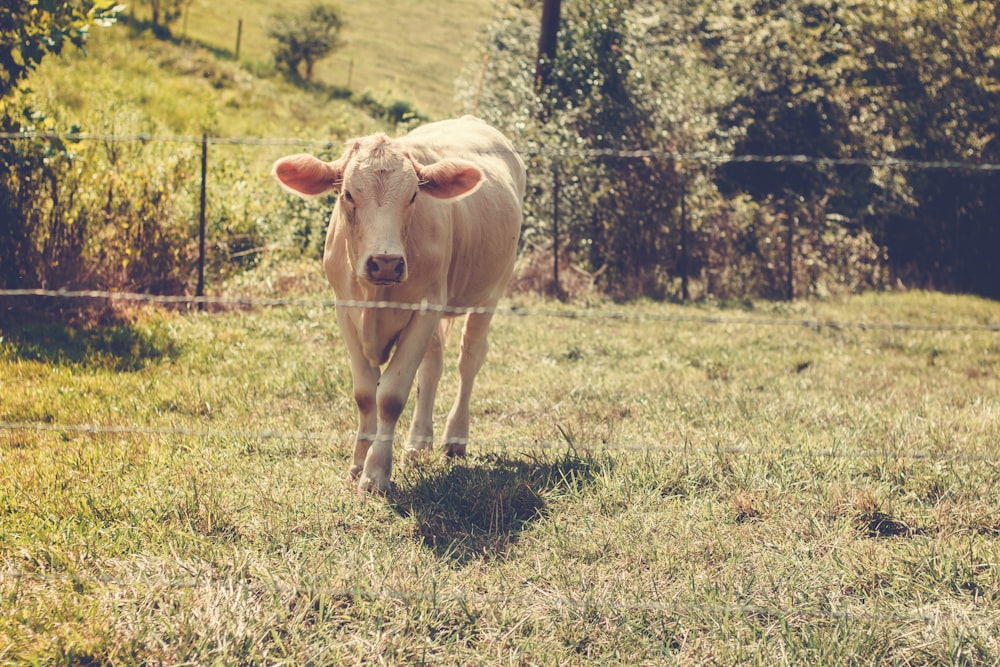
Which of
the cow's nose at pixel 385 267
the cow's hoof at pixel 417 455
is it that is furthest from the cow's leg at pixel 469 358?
the cow's nose at pixel 385 267

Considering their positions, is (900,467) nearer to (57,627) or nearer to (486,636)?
(486,636)

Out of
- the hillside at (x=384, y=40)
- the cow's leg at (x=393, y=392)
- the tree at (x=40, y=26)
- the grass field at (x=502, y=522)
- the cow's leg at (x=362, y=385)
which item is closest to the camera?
the grass field at (x=502, y=522)

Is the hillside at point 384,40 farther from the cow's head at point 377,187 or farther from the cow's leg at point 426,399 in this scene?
the cow's head at point 377,187

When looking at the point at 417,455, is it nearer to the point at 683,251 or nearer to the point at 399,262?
the point at 399,262

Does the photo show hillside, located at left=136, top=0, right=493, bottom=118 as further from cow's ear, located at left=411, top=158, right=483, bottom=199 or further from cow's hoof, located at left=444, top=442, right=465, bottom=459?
cow's ear, located at left=411, top=158, right=483, bottom=199

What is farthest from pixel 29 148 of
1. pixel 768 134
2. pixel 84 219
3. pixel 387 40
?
pixel 387 40

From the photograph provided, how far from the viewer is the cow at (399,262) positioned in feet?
14.7

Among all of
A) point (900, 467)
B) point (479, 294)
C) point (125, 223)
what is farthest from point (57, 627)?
point (125, 223)

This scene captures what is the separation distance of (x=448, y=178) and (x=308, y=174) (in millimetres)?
692

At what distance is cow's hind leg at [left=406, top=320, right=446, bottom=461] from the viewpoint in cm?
547

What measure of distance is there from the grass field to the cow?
316mm

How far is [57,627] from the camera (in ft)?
10.1

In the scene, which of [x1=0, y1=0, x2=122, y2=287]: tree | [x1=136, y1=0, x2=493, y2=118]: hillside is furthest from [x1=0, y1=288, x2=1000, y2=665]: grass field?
[x1=136, y1=0, x2=493, y2=118]: hillside

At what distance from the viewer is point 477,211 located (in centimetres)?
567
